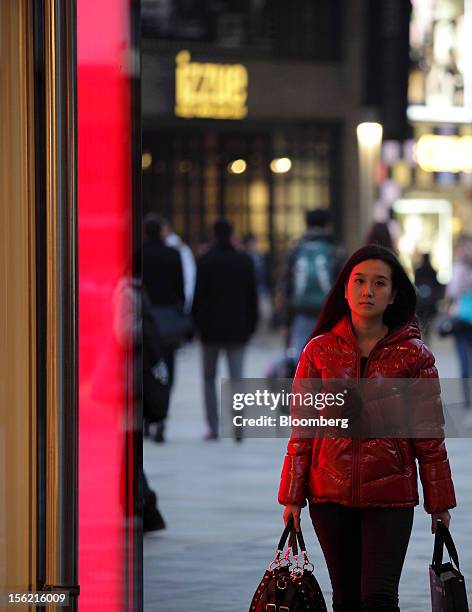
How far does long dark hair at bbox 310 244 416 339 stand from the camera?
5.75m

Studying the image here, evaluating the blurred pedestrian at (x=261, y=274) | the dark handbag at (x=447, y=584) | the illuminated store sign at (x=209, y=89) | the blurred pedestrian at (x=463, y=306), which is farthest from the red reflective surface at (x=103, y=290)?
the illuminated store sign at (x=209, y=89)

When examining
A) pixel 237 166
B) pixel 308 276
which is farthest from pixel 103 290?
pixel 237 166

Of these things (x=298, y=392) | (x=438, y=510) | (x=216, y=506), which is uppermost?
(x=298, y=392)

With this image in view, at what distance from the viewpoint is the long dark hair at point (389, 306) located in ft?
18.9

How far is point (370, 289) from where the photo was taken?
5.68 metres

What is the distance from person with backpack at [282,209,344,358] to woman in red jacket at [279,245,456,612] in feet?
27.3

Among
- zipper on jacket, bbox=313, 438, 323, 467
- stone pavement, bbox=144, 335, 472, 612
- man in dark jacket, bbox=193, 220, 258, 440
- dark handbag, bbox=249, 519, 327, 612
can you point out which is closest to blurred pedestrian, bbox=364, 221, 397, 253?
stone pavement, bbox=144, 335, 472, 612

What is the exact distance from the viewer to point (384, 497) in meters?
5.42

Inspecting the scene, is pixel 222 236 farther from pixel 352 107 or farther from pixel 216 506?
pixel 352 107

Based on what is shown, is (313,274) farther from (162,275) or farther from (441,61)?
(441,61)

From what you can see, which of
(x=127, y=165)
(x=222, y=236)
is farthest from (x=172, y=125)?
(x=127, y=165)

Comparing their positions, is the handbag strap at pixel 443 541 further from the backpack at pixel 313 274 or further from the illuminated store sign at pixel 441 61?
the illuminated store sign at pixel 441 61

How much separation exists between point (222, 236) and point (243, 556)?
6.12 m

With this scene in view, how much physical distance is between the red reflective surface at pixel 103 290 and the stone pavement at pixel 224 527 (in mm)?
1757
